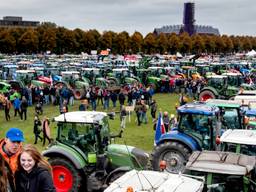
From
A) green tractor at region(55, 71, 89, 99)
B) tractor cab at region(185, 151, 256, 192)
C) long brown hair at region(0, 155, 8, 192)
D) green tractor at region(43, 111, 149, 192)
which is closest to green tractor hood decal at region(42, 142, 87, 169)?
green tractor at region(43, 111, 149, 192)

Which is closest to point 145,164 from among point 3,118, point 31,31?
point 3,118

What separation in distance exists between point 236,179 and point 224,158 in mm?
566

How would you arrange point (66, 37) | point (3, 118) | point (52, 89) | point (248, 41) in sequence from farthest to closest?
point (248, 41)
point (66, 37)
point (52, 89)
point (3, 118)

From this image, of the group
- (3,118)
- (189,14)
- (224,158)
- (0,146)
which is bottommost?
(3,118)

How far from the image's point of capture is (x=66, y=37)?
222 ft

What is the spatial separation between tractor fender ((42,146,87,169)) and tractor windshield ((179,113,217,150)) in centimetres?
263

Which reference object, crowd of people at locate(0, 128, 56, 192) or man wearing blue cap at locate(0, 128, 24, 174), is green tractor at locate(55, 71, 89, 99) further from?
crowd of people at locate(0, 128, 56, 192)

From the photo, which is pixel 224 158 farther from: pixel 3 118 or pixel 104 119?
pixel 3 118

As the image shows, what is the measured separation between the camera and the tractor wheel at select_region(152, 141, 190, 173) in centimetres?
1084

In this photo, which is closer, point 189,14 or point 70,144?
point 70,144

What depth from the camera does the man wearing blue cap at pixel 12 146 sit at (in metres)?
4.43

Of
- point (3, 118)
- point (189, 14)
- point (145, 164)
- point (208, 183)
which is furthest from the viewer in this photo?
point (189, 14)

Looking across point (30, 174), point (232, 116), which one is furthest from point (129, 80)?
point (30, 174)

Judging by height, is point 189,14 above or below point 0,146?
above
